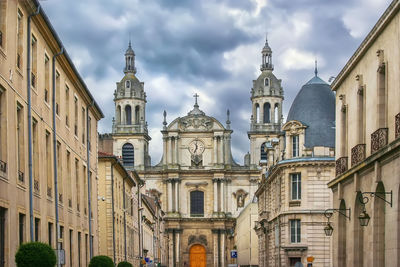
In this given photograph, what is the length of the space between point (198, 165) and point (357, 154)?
3375 inches

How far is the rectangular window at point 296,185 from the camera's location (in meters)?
51.2

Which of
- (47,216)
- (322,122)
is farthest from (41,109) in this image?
(322,122)

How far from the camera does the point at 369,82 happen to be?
2400 centimetres

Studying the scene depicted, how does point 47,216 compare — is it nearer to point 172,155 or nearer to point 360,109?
point 360,109

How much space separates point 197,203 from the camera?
361ft

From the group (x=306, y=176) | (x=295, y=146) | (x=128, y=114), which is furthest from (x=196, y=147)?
(x=306, y=176)

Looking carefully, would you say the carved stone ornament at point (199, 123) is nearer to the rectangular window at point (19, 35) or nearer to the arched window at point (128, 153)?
the arched window at point (128, 153)

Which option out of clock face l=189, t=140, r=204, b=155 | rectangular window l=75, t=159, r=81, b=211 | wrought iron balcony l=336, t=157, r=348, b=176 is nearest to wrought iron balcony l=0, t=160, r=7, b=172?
wrought iron balcony l=336, t=157, r=348, b=176

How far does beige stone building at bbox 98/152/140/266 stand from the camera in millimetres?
44469

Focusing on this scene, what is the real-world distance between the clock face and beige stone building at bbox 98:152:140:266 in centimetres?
5308

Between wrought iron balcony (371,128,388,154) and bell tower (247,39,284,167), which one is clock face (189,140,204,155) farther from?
wrought iron balcony (371,128,388,154)

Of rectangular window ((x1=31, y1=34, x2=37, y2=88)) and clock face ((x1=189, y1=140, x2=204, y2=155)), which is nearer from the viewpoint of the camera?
rectangular window ((x1=31, y1=34, x2=37, y2=88))

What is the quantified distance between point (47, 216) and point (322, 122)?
29.8m

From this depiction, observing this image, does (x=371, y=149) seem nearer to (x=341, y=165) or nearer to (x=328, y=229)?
(x=341, y=165)
